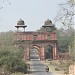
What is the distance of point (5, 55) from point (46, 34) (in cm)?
3978

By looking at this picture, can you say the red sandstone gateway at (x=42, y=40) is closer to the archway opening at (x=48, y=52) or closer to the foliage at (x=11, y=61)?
the archway opening at (x=48, y=52)

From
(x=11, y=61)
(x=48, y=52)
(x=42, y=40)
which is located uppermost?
(x=42, y=40)

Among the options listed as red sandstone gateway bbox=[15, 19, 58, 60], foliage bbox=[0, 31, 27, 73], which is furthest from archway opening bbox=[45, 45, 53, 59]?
foliage bbox=[0, 31, 27, 73]

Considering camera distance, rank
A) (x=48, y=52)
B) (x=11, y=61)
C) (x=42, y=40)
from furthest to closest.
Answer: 1. (x=48, y=52)
2. (x=42, y=40)
3. (x=11, y=61)

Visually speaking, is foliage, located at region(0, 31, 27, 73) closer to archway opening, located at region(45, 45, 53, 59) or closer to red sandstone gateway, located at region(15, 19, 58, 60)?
red sandstone gateway, located at region(15, 19, 58, 60)

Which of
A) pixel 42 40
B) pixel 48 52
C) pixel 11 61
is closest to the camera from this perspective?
pixel 11 61

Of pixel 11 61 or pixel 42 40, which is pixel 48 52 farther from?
pixel 11 61

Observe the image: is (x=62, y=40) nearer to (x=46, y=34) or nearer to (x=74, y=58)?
(x=46, y=34)

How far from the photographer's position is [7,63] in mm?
39625

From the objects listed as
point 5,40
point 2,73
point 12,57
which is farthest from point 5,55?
point 5,40

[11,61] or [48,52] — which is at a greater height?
[48,52]

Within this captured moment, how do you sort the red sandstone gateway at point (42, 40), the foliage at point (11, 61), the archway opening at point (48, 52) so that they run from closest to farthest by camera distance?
the foliage at point (11, 61) → the red sandstone gateway at point (42, 40) → the archway opening at point (48, 52)

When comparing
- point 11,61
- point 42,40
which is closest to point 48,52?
point 42,40

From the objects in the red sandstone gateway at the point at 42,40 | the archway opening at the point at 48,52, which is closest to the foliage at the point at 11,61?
the red sandstone gateway at the point at 42,40
